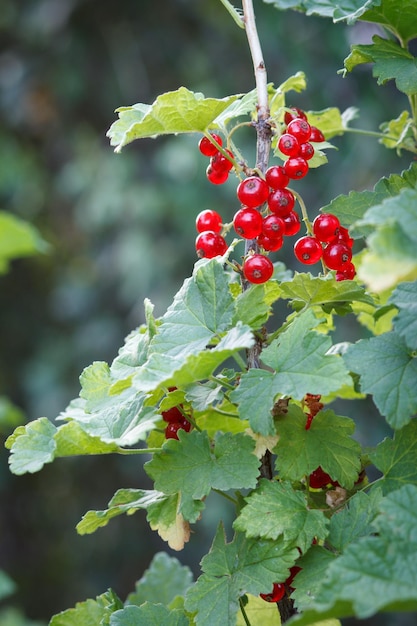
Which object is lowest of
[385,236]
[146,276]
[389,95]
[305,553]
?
[146,276]

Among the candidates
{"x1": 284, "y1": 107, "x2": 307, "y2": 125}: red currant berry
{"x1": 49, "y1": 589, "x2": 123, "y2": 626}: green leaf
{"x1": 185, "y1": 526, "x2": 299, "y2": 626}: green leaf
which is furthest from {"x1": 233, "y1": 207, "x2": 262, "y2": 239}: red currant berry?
{"x1": 49, "y1": 589, "x2": 123, "y2": 626}: green leaf

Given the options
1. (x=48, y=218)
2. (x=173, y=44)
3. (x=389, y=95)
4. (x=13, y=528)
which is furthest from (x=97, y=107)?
(x=13, y=528)

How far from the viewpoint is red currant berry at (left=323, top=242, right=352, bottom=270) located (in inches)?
26.0

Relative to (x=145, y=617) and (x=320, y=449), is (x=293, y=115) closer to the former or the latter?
(x=320, y=449)

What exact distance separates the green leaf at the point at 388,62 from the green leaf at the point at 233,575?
403mm

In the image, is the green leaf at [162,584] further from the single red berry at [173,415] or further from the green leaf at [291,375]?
the green leaf at [291,375]

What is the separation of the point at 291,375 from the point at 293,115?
0.27m

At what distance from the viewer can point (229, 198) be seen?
288cm

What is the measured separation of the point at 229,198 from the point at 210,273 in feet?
7.59

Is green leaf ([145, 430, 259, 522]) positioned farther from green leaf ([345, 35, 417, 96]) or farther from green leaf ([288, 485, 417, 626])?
green leaf ([345, 35, 417, 96])

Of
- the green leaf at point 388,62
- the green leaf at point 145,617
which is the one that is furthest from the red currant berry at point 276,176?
the green leaf at point 145,617

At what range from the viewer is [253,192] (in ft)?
2.02

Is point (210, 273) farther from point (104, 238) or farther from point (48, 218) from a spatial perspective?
point (48, 218)

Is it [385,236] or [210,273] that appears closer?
[385,236]
